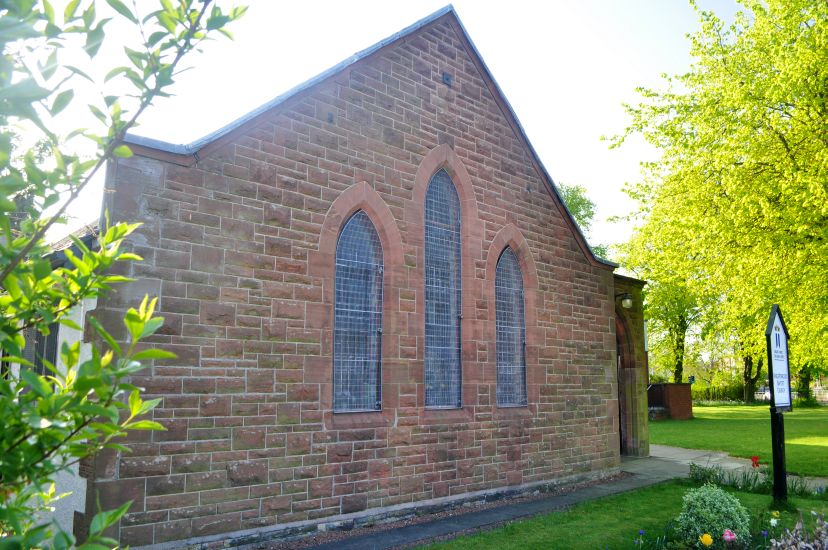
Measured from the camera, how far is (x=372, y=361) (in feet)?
30.3

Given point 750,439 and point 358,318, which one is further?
point 750,439

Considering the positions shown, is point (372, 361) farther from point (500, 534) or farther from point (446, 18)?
point (446, 18)

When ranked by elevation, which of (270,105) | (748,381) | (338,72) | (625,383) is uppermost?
(338,72)

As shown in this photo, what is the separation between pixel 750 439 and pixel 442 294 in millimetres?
15291

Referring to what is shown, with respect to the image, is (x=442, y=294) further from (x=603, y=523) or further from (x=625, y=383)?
(x=625, y=383)

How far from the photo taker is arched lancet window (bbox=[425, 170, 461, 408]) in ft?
33.4

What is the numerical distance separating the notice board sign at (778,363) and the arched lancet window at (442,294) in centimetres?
531

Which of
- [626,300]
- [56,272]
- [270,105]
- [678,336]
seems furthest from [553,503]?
[678,336]

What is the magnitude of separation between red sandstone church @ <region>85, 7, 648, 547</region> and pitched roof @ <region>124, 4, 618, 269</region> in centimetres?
4

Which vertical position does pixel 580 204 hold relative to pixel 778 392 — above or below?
above

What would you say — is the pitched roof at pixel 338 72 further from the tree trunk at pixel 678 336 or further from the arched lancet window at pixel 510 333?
the tree trunk at pixel 678 336

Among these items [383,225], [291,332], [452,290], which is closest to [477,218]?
[452,290]

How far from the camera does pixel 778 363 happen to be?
10.7 meters

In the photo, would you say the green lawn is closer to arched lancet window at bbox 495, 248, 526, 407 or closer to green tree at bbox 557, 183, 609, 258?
arched lancet window at bbox 495, 248, 526, 407
